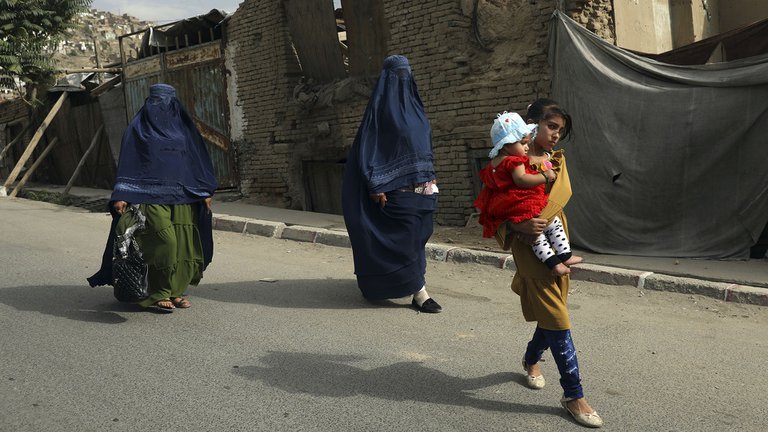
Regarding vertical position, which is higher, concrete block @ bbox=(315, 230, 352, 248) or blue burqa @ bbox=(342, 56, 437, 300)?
blue burqa @ bbox=(342, 56, 437, 300)

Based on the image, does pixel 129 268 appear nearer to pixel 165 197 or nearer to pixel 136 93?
pixel 165 197

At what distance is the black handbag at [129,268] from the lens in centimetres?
517

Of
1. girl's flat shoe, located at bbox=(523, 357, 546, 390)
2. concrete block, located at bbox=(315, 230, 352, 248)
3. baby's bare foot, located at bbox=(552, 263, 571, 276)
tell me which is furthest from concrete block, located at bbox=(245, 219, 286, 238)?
baby's bare foot, located at bbox=(552, 263, 571, 276)

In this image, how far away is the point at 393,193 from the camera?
5.46 meters

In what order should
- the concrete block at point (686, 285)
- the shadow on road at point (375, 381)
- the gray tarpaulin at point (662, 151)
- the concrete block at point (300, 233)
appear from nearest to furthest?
the shadow on road at point (375, 381), the concrete block at point (686, 285), the gray tarpaulin at point (662, 151), the concrete block at point (300, 233)

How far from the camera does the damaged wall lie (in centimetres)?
862

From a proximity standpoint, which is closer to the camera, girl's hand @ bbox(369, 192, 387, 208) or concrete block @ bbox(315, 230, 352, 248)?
girl's hand @ bbox(369, 192, 387, 208)

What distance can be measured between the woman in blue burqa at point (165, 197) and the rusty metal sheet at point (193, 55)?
297 inches

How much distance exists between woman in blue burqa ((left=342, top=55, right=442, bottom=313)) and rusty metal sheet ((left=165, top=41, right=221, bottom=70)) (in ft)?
26.2

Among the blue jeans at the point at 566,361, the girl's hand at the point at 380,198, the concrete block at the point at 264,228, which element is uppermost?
the girl's hand at the point at 380,198

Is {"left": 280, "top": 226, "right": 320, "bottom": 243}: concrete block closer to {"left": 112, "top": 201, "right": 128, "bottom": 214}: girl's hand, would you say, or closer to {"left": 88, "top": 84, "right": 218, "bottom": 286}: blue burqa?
{"left": 88, "top": 84, "right": 218, "bottom": 286}: blue burqa

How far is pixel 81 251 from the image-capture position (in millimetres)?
7871

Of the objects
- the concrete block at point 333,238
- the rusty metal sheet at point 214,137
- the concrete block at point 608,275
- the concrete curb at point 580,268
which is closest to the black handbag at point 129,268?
the concrete curb at point 580,268

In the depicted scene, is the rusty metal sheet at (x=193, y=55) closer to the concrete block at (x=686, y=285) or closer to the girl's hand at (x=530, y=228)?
the concrete block at (x=686, y=285)
